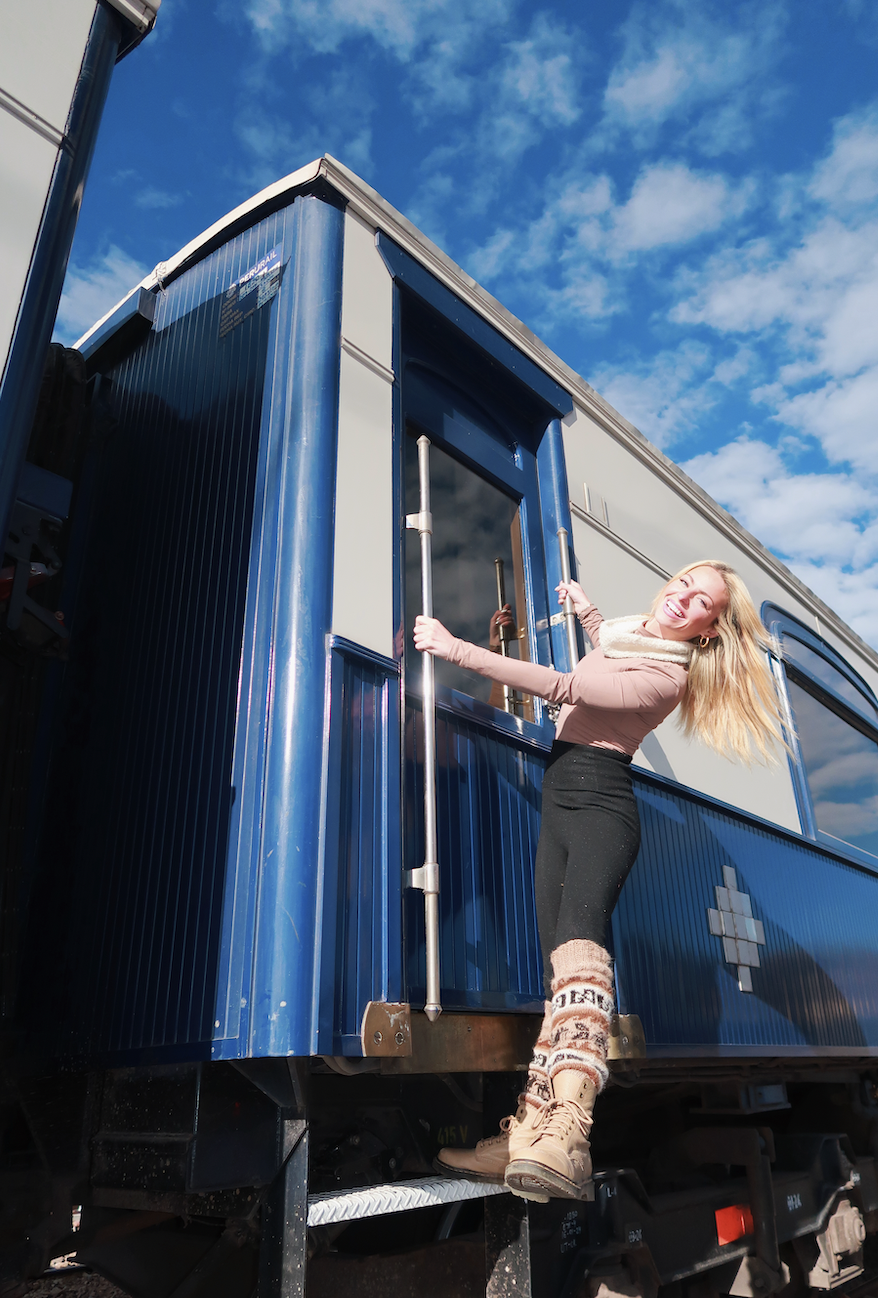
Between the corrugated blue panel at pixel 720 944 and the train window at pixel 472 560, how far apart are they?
0.72 meters

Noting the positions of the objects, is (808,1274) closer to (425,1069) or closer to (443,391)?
(425,1069)

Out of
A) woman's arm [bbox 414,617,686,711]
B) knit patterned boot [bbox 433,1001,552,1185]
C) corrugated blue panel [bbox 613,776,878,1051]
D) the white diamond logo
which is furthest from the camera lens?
the white diamond logo

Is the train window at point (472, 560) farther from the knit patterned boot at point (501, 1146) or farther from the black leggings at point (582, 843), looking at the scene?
the knit patterned boot at point (501, 1146)

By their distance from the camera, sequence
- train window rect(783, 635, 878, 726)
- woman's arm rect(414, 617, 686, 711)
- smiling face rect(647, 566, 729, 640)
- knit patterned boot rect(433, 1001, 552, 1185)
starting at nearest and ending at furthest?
knit patterned boot rect(433, 1001, 552, 1185)
woman's arm rect(414, 617, 686, 711)
smiling face rect(647, 566, 729, 640)
train window rect(783, 635, 878, 726)

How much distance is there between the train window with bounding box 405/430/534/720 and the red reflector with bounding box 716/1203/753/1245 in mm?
1986

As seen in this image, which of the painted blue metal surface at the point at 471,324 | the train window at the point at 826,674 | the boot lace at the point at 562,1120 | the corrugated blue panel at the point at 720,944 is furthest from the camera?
the train window at the point at 826,674

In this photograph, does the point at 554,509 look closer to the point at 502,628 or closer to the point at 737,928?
the point at 502,628

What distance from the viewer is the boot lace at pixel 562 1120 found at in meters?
1.89

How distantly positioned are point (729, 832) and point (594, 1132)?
1248 mm

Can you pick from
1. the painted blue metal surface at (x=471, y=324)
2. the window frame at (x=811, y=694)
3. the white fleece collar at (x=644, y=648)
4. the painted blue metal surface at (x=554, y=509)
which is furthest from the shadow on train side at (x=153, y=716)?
the window frame at (x=811, y=694)

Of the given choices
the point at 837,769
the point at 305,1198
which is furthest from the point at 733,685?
the point at 837,769

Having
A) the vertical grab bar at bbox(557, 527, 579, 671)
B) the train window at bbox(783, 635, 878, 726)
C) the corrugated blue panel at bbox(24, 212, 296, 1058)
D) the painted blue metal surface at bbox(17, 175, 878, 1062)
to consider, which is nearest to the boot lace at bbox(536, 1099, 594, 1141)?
the painted blue metal surface at bbox(17, 175, 878, 1062)

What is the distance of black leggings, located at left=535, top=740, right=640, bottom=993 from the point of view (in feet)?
7.27

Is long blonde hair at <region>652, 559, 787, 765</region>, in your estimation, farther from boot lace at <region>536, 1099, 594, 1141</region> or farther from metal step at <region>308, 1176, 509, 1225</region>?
metal step at <region>308, 1176, 509, 1225</region>
